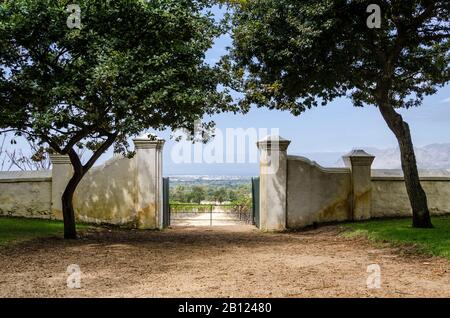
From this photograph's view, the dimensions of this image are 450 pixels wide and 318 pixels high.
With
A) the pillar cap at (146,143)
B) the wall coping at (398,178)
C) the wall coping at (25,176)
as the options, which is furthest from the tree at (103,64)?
the wall coping at (398,178)

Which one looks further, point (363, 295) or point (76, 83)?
point (76, 83)

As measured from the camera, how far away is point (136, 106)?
1102 cm

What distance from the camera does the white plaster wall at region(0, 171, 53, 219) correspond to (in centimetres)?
1714

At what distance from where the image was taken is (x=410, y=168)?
13734mm

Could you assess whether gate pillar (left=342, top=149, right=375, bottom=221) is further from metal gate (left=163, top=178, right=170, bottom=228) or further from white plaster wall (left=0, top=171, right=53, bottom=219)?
white plaster wall (left=0, top=171, right=53, bottom=219)

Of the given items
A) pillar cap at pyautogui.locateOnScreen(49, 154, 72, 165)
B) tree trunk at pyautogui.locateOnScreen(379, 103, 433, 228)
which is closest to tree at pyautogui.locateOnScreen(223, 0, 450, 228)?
tree trunk at pyautogui.locateOnScreen(379, 103, 433, 228)

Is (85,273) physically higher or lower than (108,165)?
lower

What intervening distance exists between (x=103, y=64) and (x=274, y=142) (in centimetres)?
731

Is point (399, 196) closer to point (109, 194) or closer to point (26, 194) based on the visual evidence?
point (109, 194)

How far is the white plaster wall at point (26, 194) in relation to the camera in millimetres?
17141

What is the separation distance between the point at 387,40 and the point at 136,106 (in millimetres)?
7712
